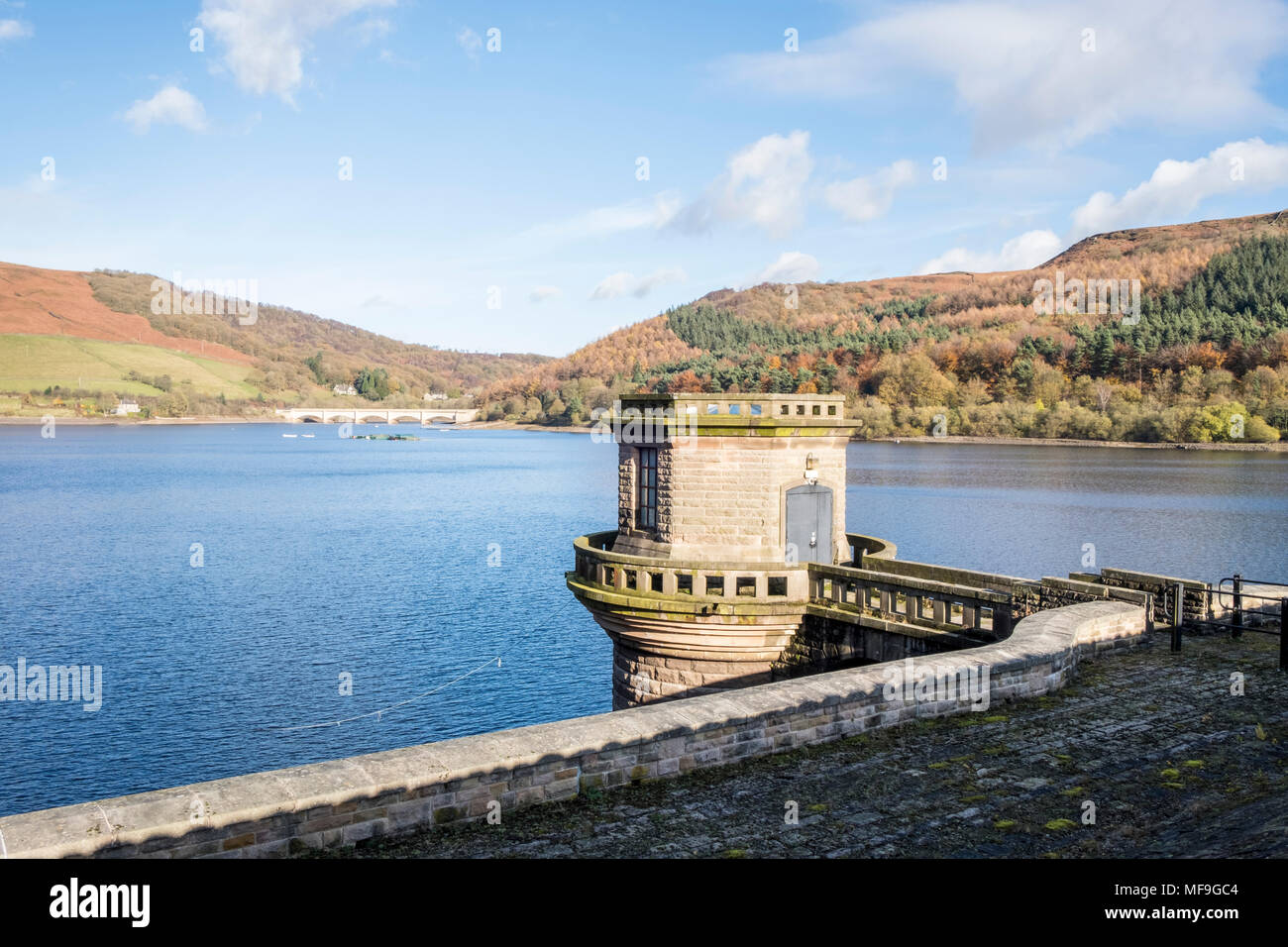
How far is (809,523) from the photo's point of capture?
18.7 metres

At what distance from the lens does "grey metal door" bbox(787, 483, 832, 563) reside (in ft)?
60.7

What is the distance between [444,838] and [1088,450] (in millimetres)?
131323

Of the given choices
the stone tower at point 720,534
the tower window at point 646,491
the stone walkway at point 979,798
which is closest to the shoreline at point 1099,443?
the stone tower at point 720,534

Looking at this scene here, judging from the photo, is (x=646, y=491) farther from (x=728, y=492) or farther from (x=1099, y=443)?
(x=1099, y=443)

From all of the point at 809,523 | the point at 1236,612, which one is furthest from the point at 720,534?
the point at 1236,612

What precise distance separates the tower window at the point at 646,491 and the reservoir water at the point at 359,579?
483 inches

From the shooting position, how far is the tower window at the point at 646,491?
19000 mm

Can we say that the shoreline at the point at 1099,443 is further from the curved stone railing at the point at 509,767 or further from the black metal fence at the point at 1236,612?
the curved stone railing at the point at 509,767

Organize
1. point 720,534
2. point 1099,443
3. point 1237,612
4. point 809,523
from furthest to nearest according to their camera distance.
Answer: point 1099,443, point 809,523, point 720,534, point 1237,612

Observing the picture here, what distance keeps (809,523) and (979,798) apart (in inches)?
385

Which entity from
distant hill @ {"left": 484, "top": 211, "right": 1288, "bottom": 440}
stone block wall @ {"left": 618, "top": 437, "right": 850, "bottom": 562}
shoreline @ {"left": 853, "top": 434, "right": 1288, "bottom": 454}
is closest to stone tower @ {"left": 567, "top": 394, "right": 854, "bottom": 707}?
stone block wall @ {"left": 618, "top": 437, "right": 850, "bottom": 562}

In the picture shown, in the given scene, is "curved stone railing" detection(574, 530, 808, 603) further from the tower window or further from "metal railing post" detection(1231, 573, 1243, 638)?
"metal railing post" detection(1231, 573, 1243, 638)

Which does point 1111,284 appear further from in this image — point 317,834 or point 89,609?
point 317,834
